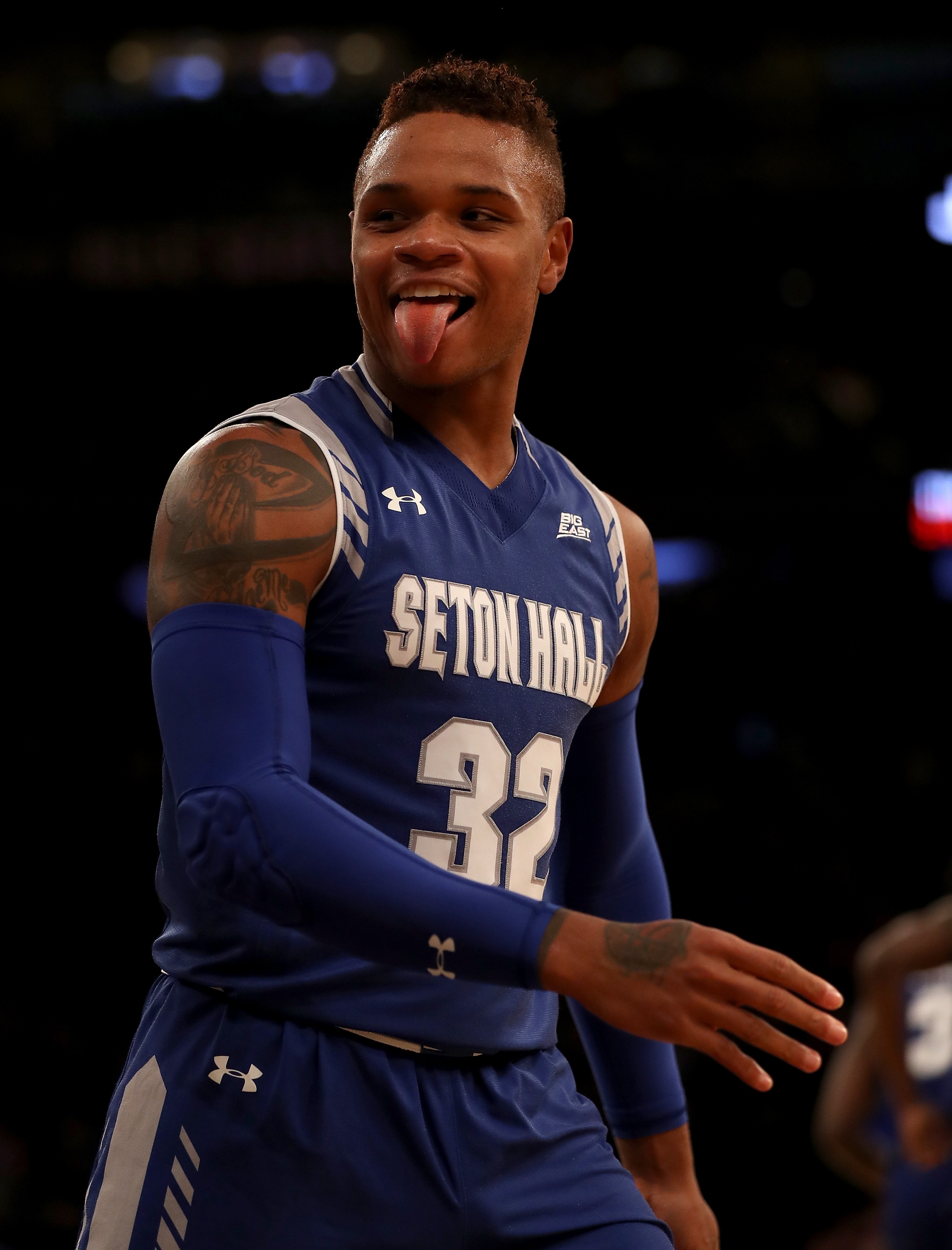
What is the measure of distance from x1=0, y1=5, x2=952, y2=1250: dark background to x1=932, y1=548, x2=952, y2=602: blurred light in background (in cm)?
7

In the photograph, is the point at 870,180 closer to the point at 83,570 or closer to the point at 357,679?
the point at 83,570

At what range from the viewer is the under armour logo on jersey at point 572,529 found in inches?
85.2

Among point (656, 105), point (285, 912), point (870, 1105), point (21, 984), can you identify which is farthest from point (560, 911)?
point (656, 105)

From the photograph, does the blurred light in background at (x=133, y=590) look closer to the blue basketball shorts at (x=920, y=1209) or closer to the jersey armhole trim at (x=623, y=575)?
the blue basketball shorts at (x=920, y=1209)

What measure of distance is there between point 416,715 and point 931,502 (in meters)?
7.83

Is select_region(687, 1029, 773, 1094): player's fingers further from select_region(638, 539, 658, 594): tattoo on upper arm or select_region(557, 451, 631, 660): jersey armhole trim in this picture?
select_region(638, 539, 658, 594): tattoo on upper arm

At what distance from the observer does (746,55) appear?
9109 mm

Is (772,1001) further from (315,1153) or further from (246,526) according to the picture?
(246,526)

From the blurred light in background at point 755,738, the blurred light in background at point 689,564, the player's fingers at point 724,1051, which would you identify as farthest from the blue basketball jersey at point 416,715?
the blurred light in background at point 689,564

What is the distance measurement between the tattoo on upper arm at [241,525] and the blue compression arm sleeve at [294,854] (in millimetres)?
88

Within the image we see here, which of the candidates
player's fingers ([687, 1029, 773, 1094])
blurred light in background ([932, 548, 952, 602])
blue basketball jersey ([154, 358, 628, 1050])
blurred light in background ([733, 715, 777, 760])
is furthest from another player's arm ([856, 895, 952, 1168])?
blurred light in background ([932, 548, 952, 602])

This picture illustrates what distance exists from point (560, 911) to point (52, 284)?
8.61 metres

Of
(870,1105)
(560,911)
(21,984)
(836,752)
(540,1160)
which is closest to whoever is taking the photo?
(560,911)

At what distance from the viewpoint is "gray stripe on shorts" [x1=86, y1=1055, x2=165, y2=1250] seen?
1792 millimetres
